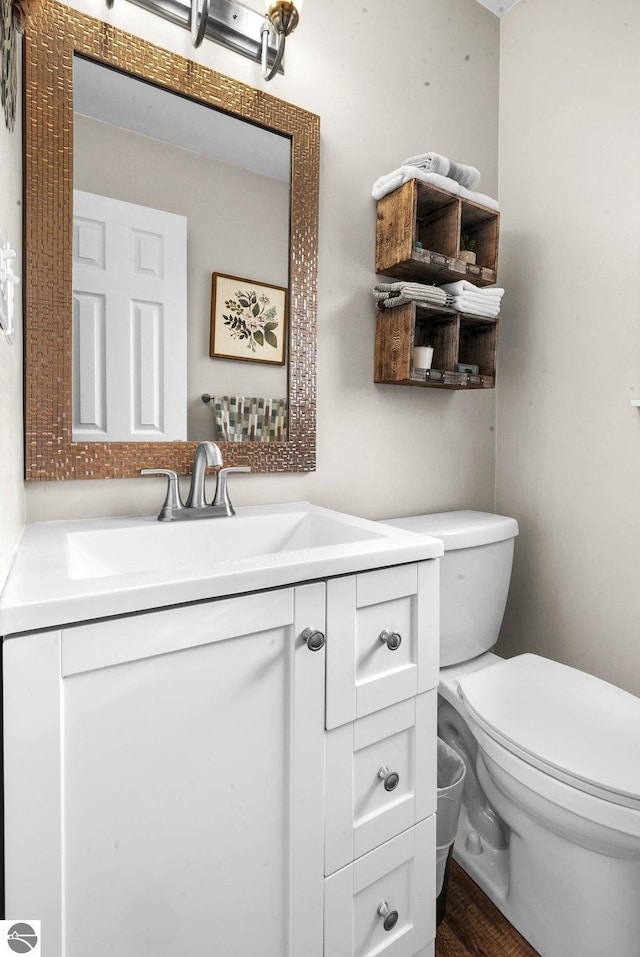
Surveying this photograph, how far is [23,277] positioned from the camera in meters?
0.99

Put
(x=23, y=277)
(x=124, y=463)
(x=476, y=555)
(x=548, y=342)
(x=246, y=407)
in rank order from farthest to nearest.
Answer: (x=548, y=342) → (x=476, y=555) → (x=246, y=407) → (x=124, y=463) → (x=23, y=277)

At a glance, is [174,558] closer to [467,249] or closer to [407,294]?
[407,294]

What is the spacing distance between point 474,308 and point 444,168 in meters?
0.37

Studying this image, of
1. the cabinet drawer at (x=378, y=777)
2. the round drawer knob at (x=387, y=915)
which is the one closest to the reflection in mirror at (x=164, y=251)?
the cabinet drawer at (x=378, y=777)

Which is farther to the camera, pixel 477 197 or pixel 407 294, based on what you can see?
pixel 477 197

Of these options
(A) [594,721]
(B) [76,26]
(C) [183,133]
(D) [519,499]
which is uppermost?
(B) [76,26]

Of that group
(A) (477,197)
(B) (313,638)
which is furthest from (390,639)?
(A) (477,197)

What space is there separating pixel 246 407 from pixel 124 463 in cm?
33

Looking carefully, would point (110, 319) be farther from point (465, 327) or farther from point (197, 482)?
point (465, 327)

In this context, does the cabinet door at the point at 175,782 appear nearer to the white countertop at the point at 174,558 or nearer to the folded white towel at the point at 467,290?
the white countertop at the point at 174,558

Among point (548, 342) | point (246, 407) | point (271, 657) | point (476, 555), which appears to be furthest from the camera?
point (548, 342)

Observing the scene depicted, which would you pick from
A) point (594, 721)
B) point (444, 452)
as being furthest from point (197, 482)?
point (594, 721)

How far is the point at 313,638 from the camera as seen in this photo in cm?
79

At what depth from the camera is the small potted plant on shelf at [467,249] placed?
58.4 inches
